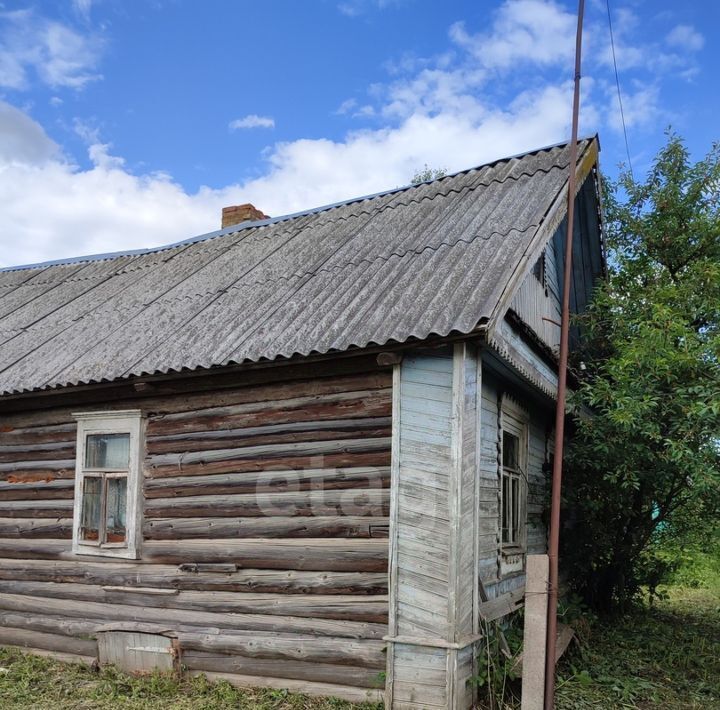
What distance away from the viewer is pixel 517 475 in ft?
27.1

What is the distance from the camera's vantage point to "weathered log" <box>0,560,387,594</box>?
618cm

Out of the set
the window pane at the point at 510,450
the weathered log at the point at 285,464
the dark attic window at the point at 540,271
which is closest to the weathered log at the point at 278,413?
the weathered log at the point at 285,464

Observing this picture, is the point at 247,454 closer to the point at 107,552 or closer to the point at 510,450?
the point at 107,552

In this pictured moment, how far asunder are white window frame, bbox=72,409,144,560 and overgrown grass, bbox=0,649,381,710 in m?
1.14

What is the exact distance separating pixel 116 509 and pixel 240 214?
7230 mm

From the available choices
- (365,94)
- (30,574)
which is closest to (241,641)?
(30,574)

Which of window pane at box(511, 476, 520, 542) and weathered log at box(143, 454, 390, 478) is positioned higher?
weathered log at box(143, 454, 390, 478)

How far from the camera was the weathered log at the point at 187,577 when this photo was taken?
6.18 metres

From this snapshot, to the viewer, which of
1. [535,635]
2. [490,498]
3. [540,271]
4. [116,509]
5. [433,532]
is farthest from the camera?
[540,271]

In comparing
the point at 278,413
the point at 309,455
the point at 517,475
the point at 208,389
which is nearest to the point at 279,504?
the point at 309,455

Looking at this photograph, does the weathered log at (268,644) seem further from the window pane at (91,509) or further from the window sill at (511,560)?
the window sill at (511,560)

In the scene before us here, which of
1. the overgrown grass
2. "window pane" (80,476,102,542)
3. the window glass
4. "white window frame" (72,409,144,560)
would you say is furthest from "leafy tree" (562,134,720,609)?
"window pane" (80,476,102,542)

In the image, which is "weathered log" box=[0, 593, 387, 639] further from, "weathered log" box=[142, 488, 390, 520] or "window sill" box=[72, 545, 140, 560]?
"weathered log" box=[142, 488, 390, 520]

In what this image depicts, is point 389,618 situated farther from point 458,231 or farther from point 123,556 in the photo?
point 458,231
